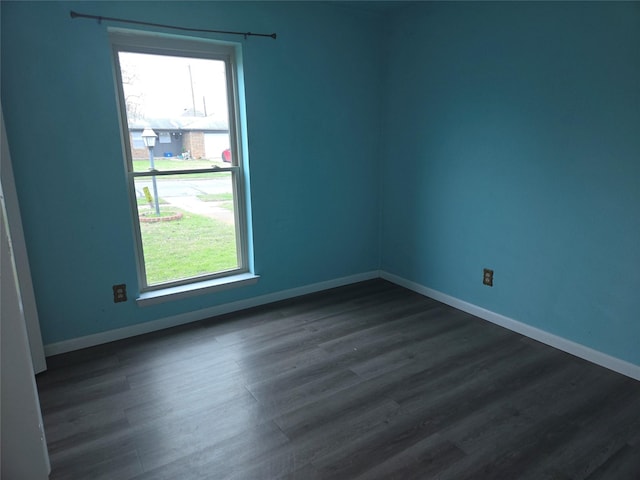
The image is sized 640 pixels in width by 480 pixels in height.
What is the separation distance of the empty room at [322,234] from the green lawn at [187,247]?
0.02 meters

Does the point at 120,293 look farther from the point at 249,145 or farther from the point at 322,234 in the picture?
the point at 322,234

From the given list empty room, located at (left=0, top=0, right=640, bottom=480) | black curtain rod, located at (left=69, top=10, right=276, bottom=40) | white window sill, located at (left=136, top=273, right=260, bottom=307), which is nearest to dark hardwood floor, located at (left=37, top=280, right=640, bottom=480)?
empty room, located at (left=0, top=0, right=640, bottom=480)

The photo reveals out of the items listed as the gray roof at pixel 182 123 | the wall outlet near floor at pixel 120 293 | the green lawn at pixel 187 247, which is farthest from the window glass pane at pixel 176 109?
the wall outlet near floor at pixel 120 293

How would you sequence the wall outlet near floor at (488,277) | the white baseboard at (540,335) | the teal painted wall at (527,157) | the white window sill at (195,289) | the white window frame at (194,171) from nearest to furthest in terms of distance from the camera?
the teal painted wall at (527,157)
the white baseboard at (540,335)
the white window frame at (194,171)
the white window sill at (195,289)
the wall outlet near floor at (488,277)

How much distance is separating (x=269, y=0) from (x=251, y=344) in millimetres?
2496

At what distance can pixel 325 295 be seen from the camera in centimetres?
365

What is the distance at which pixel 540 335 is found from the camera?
275 centimetres

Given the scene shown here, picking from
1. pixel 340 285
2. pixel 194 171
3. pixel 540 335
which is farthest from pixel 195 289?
pixel 540 335

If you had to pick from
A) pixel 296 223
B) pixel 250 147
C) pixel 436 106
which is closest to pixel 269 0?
pixel 250 147

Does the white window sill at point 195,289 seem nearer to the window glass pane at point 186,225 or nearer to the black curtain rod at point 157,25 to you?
the window glass pane at point 186,225

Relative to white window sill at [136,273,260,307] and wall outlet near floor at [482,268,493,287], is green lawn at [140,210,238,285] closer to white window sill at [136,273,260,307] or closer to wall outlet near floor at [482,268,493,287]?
white window sill at [136,273,260,307]

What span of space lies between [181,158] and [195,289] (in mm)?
985

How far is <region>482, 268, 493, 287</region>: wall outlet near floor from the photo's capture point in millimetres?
3032

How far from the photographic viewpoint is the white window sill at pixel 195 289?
115 inches
